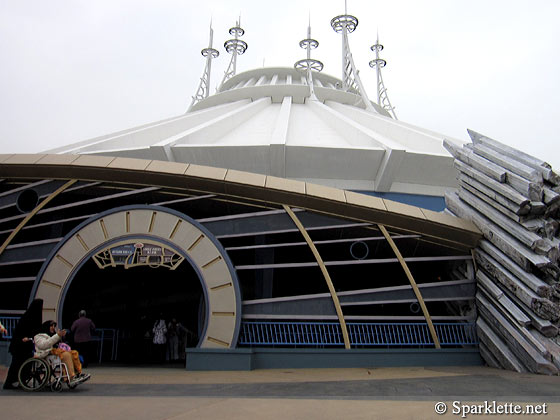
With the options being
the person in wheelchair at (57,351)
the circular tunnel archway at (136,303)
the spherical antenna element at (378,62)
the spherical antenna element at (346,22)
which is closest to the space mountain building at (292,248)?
the circular tunnel archway at (136,303)

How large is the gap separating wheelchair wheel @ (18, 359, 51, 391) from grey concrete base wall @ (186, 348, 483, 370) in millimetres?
3541

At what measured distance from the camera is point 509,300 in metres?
10.1

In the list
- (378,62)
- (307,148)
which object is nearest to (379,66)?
(378,62)

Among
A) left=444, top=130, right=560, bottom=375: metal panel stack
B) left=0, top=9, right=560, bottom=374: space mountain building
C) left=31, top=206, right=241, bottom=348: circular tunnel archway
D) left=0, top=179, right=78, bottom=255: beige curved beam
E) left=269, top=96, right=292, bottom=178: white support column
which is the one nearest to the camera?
left=444, top=130, right=560, bottom=375: metal panel stack

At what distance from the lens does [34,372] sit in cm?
678

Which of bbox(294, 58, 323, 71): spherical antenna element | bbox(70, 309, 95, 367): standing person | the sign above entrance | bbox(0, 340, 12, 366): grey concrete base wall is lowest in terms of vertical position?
bbox(0, 340, 12, 366): grey concrete base wall

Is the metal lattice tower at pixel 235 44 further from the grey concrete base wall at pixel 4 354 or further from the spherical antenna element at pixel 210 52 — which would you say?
the grey concrete base wall at pixel 4 354

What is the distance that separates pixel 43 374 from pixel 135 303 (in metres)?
9.85

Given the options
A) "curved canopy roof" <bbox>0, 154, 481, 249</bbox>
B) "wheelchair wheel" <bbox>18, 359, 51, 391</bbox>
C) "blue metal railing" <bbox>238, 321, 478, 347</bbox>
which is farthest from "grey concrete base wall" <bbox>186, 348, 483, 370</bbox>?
"wheelchair wheel" <bbox>18, 359, 51, 391</bbox>

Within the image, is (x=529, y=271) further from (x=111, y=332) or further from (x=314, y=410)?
(x=111, y=332)

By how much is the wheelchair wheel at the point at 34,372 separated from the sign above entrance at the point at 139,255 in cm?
387

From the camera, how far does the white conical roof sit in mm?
16578

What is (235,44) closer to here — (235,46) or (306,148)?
(235,46)

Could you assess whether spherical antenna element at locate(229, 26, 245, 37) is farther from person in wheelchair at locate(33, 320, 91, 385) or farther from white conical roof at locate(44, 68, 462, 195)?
person in wheelchair at locate(33, 320, 91, 385)
